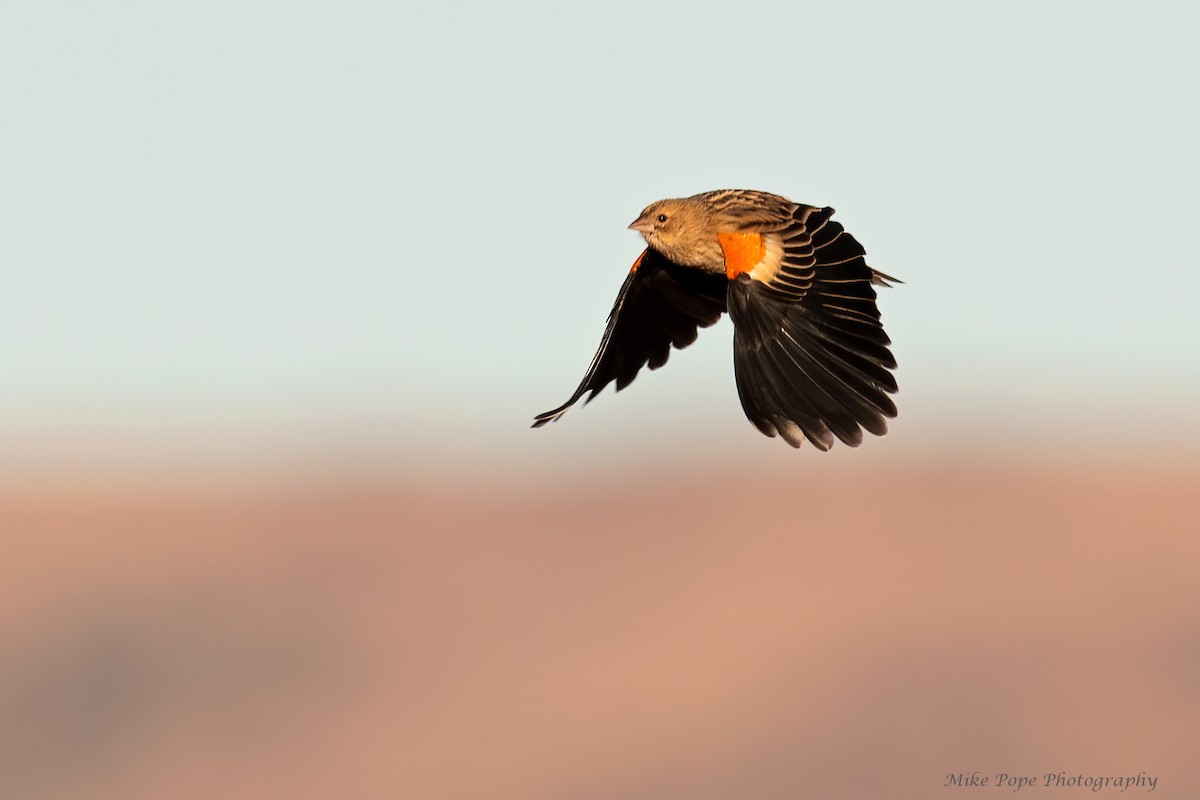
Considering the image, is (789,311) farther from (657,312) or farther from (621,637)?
(621,637)

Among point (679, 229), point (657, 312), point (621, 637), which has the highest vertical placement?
point (621, 637)

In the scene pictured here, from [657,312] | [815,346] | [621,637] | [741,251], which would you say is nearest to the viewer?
[815,346]

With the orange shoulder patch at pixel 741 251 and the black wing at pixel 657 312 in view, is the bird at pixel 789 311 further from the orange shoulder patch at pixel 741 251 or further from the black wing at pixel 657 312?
the black wing at pixel 657 312

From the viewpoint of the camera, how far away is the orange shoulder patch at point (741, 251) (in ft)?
28.4

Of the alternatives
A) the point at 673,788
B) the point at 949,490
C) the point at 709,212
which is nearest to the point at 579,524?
the point at 949,490

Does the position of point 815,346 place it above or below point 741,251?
below

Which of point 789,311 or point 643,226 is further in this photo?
point 643,226

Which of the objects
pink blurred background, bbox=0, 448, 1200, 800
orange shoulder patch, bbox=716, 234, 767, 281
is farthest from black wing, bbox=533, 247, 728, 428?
pink blurred background, bbox=0, 448, 1200, 800

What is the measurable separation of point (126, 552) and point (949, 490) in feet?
60.1

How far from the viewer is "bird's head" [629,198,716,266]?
9.18 metres

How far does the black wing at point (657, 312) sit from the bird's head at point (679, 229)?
1.01 feet

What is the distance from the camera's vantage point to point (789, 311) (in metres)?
8.38

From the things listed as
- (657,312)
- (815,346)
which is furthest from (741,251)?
(657,312)

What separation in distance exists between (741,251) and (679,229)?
23.8 inches
